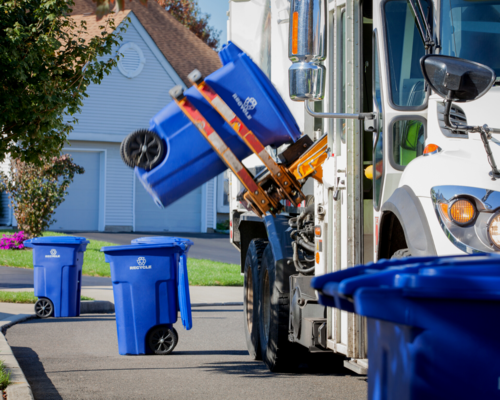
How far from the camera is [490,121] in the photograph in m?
3.82

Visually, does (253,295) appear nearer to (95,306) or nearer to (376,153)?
(376,153)

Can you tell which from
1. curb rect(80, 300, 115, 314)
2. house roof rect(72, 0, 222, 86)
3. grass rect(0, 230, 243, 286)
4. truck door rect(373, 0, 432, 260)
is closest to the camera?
truck door rect(373, 0, 432, 260)

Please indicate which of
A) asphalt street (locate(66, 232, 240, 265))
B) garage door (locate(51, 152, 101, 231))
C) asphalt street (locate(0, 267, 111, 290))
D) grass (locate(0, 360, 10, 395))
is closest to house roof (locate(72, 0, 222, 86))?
garage door (locate(51, 152, 101, 231))

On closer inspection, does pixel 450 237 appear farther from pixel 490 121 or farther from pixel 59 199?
pixel 59 199

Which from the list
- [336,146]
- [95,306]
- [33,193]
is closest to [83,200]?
[33,193]

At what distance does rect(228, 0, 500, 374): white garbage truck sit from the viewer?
344 centimetres

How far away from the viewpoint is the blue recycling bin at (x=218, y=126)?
637cm

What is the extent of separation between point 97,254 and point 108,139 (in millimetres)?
8375

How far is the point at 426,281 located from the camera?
1758mm

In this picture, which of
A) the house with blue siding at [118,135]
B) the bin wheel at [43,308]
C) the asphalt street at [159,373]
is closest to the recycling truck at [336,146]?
the asphalt street at [159,373]

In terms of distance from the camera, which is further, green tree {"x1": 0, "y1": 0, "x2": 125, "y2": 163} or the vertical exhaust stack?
green tree {"x1": 0, "y1": 0, "x2": 125, "y2": 163}

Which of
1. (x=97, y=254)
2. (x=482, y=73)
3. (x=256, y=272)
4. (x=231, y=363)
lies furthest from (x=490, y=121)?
(x=97, y=254)

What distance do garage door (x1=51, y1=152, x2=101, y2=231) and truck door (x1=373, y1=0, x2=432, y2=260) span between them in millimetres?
22302

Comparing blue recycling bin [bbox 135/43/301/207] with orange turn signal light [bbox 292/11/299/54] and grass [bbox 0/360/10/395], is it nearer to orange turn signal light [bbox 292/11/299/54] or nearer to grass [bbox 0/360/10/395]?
grass [bbox 0/360/10/395]
